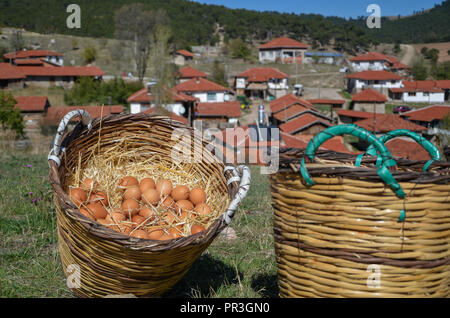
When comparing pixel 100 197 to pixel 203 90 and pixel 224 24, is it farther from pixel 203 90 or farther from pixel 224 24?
pixel 224 24

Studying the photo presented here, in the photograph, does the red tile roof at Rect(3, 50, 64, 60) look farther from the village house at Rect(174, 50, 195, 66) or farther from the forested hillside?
the village house at Rect(174, 50, 195, 66)

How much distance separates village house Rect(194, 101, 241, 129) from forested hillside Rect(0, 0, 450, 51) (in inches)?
1621

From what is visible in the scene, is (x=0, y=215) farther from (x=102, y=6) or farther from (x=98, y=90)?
(x=102, y=6)

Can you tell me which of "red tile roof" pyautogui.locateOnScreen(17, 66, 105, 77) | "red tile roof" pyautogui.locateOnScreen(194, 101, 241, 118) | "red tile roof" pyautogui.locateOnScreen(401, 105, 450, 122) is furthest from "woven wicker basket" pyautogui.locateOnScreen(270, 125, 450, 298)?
"red tile roof" pyautogui.locateOnScreen(17, 66, 105, 77)

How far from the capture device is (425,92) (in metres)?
50.6

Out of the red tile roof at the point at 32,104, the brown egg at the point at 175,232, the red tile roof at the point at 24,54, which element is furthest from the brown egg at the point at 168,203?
the red tile roof at the point at 24,54

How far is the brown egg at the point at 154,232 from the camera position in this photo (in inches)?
84.0

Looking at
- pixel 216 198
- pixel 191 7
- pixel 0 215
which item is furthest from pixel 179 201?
pixel 191 7

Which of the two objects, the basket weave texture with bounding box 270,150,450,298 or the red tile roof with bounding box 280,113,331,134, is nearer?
the basket weave texture with bounding box 270,150,450,298

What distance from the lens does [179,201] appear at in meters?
2.55

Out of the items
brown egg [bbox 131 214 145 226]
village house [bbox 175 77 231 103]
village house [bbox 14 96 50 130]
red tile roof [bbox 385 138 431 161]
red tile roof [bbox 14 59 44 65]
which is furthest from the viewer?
red tile roof [bbox 14 59 44 65]

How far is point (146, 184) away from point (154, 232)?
541 millimetres

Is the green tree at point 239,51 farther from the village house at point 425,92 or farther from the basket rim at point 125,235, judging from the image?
the basket rim at point 125,235

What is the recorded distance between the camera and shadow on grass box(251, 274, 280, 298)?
226cm
